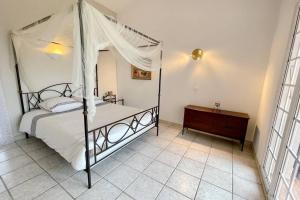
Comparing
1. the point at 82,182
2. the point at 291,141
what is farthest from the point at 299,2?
the point at 82,182

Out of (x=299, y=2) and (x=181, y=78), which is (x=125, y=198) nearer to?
(x=181, y=78)

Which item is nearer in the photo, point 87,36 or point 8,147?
point 87,36

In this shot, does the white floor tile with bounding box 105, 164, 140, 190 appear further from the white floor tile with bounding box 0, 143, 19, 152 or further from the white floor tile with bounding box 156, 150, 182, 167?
the white floor tile with bounding box 0, 143, 19, 152

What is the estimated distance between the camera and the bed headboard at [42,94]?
2924mm

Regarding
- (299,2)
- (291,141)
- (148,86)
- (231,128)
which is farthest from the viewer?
(148,86)

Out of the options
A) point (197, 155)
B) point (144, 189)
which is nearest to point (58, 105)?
point (144, 189)

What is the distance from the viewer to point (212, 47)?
3176 mm

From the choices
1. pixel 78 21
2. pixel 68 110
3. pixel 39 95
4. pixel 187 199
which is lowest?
pixel 187 199

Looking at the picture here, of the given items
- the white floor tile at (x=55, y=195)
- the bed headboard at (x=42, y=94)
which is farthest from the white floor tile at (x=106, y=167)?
the bed headboard at (x=42, y=94)

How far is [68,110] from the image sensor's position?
119 inches

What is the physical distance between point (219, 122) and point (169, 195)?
1851mm

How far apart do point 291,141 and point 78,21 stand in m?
2.57

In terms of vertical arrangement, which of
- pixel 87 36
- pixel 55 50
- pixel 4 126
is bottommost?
pixel 4 126

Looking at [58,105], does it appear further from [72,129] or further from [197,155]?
[197,155]
